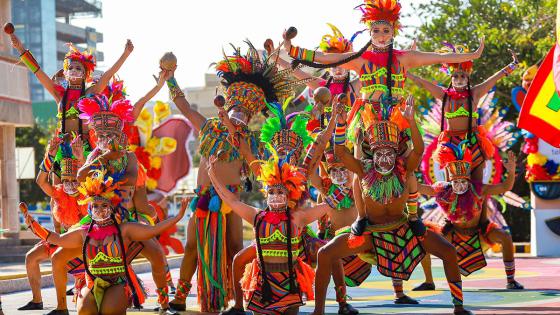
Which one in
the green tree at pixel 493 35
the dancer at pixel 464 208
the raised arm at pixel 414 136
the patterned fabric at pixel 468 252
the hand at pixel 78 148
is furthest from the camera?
the green tree at pixel 493 35

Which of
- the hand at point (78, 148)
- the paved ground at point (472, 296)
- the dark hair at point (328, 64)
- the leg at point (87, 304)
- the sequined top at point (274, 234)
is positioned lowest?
the paved ground at point (472, 296)

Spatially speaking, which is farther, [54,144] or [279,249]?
[54,144]

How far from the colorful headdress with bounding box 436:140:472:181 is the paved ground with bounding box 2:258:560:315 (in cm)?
113

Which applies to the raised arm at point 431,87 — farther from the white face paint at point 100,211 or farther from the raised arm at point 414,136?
the white face paint at point 100,211

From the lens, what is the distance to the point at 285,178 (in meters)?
8.21

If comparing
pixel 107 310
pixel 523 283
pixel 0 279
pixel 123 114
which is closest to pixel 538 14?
pixel 523 283

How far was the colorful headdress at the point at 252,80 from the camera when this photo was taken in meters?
9.48

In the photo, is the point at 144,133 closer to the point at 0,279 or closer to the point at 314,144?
the point at 0,279

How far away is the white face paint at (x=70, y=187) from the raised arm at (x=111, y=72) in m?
0.92

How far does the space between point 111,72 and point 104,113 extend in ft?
4.23

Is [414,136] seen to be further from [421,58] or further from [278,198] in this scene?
[421,58]

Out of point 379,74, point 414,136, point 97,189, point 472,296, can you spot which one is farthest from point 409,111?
point 472,296

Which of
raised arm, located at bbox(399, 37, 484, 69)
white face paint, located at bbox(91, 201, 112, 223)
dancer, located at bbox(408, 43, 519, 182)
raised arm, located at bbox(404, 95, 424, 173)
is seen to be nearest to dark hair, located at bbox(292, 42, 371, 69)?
raised arm, located at bbox(399, 37, 484, 69)

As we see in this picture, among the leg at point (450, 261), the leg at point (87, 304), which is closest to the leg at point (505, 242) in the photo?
the leg at point (450, 261)
